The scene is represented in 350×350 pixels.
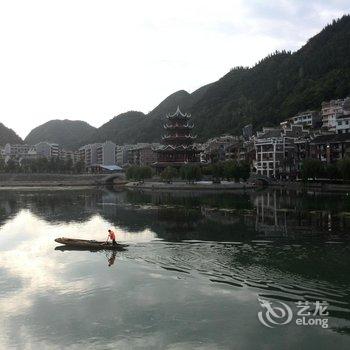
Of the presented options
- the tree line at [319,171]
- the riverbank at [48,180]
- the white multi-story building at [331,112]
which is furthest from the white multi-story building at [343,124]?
the riverbank at [48,180]

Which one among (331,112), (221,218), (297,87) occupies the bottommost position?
(221,218)

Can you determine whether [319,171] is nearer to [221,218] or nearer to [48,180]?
[221,218]

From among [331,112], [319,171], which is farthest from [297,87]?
[319,171]

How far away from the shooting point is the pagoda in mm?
109500

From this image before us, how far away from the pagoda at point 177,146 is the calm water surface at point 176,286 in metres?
71.2

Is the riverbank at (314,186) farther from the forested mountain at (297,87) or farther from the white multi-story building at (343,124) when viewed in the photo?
the forested mountain at (297,87)

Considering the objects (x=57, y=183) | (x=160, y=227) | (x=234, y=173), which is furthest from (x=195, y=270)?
(x=57, y=183)

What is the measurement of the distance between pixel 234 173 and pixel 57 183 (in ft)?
173

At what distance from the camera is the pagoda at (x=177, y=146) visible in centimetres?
10950

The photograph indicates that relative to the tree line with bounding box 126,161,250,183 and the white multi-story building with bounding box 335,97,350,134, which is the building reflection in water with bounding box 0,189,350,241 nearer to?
the tree line with bounding box 126,161,250,183

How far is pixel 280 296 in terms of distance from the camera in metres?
18.5

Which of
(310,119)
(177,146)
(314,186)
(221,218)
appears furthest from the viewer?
(310,119)

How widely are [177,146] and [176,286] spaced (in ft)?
296

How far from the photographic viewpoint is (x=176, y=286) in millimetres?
20656
